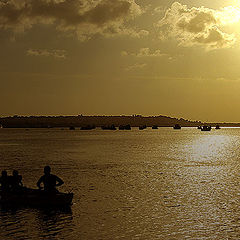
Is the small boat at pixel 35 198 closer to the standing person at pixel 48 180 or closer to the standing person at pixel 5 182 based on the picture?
the standing person at pixel 5 182

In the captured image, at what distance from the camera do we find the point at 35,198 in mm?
30859

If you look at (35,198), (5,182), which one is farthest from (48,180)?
(5,182)

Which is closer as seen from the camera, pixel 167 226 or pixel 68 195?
pixel 167 226

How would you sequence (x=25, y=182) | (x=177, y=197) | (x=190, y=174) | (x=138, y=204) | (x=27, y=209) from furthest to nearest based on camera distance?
1. (x=190, y=174)
2. (x=25, y=182)
3. (x=177, y=197)
4. (x=138, y=204)
5. (x=27, y=209)

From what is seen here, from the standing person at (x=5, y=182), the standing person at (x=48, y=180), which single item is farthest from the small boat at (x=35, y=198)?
the standing person at (x=48, y=180)

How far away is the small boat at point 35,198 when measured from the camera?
30523mm

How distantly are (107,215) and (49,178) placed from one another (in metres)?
4.85

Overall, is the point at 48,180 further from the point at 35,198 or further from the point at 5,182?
the point at 5,182

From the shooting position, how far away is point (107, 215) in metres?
29.8

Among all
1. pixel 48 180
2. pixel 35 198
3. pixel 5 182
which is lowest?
pixel 35 198

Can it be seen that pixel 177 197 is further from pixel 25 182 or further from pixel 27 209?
pixel 25 182

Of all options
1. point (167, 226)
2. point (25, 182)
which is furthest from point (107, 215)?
point (25, 182)

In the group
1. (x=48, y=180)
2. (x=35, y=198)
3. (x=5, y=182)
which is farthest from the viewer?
(x=5, y=182)

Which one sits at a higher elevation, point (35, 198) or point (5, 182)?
point (5, 182)
